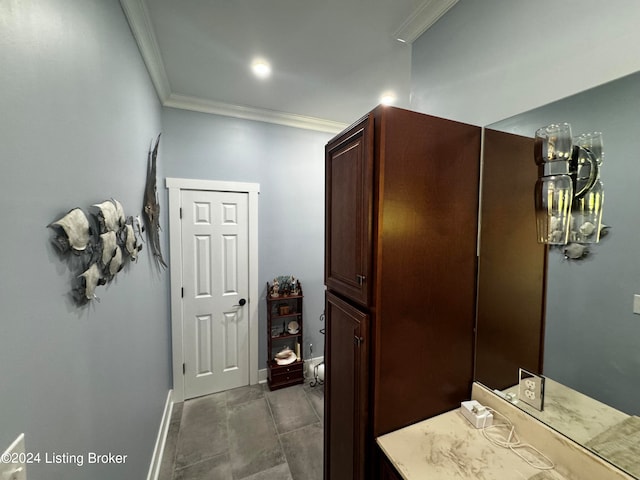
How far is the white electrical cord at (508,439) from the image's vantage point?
2.75 ft

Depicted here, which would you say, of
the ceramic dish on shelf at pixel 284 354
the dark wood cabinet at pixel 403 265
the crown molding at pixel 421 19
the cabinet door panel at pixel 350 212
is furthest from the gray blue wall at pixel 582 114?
the ceramic dish on shelf at pixel 284 354

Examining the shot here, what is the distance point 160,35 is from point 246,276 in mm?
2025

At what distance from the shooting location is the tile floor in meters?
1.74

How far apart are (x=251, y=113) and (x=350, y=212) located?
2097 mm

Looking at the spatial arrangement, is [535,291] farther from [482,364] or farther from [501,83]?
[501,83]

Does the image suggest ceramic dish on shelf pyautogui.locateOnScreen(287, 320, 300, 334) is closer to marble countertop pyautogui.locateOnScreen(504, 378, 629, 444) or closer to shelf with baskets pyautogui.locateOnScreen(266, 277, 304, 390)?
shelf with baskets pyautogui.locateOnScreen(266, 277, 304, 390)

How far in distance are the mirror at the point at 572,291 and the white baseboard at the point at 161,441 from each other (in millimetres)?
2094

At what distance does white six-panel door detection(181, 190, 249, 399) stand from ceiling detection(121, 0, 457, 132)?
95cm

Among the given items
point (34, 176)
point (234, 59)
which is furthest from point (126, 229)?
point (234, 59)

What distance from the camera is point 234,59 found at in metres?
1.79

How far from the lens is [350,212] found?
3.48ft

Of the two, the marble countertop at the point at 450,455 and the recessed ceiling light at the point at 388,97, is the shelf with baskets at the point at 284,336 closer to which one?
the marble countertop at the point at 450,455

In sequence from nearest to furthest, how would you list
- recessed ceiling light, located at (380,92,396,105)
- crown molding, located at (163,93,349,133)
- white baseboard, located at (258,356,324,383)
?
recessed ceiling light, located at (380,92,396,105) → crown molding, located at (163,93,349,133) → white baseboard, located at (258,356,324,383)

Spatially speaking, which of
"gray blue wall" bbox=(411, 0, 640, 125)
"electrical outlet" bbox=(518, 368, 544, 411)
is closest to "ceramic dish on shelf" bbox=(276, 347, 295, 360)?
A: "electrical outlet" bbox=(518, 368, 544, 411)
